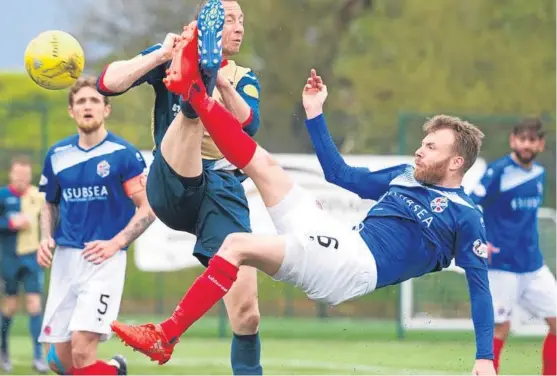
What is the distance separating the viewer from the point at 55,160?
889 cm

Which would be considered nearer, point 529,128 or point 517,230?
point 529,128

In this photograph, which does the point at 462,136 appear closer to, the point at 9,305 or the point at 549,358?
the point at 549,358

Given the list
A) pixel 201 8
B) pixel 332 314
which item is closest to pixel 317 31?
pixel 332 314

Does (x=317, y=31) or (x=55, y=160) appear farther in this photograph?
(x=317, y=31)

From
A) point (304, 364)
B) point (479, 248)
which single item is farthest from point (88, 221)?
point (304, 364)

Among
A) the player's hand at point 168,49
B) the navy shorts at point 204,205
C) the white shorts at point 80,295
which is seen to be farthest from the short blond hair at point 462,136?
the white shorts at point 80,295

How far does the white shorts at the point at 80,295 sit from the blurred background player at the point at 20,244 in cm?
384

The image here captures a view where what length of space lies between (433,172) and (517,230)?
4.33 meters

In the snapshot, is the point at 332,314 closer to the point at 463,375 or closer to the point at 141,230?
the point at 463,375

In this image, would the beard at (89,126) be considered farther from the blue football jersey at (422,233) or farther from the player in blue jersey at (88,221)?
the blue football jersey at (422,233)

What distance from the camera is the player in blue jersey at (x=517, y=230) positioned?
10.8m

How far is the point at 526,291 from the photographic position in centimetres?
1092

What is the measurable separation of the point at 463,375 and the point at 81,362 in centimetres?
393

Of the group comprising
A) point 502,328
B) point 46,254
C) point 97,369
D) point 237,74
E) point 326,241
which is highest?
point 237,74
